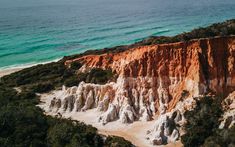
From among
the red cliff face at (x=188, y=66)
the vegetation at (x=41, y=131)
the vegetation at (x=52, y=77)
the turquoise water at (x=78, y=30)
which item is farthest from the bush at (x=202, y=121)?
the turquoise water at (x=78, y=30)

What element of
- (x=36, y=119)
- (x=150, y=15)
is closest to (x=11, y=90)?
(x=36, y=119)

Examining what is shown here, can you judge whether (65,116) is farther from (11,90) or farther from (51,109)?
(11,90)

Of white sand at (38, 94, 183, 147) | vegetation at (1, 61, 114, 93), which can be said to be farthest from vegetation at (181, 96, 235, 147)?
vegetation at (1, 61, 114, 93)

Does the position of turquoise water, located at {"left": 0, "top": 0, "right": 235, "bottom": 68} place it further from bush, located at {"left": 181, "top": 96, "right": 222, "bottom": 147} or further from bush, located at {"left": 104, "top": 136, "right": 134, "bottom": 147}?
bush, located at {"left": 181, "top": 96, "right": 222, "bottom": 147}

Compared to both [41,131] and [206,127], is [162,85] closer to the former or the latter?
[206,127]

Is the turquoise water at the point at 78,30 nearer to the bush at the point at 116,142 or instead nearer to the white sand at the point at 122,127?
the white sand at the point at 122,127

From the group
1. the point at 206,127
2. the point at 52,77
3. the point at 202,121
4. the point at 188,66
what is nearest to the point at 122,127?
the point at 202,121
